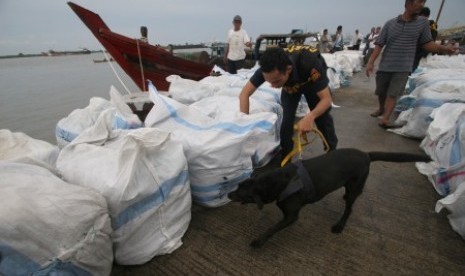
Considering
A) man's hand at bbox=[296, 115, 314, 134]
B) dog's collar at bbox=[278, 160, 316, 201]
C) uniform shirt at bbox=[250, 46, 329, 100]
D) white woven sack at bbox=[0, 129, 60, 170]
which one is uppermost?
uniform shirt at bbox=[250, 46, 329, 100]

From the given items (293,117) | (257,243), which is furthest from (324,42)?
(257,243)

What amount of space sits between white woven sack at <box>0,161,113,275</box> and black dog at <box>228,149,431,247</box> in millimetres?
692

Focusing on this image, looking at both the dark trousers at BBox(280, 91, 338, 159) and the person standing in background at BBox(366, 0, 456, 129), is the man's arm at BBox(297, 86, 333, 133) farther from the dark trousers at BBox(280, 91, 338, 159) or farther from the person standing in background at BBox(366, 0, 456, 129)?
the person standing in background at BBox(366, 0, 456, 129)

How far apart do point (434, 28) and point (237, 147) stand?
4.34 meters

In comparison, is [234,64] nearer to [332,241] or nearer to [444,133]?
[444,133]

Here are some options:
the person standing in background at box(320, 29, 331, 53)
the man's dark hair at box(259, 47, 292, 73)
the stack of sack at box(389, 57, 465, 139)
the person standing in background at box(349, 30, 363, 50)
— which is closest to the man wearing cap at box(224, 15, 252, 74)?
the stack of sack at box(389, 57, 465, 139)

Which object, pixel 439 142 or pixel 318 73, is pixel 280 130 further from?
pixel 439 142

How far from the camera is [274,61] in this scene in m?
1.59

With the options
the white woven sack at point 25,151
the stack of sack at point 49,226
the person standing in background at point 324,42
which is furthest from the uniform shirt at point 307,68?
the person standing in background at point 324,42

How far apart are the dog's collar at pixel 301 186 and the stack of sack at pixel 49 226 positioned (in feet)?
2.99

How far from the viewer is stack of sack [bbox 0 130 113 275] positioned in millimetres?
913

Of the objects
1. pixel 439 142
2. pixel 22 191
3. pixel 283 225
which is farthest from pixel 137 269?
pixel 439 142

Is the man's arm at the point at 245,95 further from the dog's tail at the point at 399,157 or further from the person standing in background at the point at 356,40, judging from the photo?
the person standing in background at the point at 356,40

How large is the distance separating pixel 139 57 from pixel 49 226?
440 centimetres
